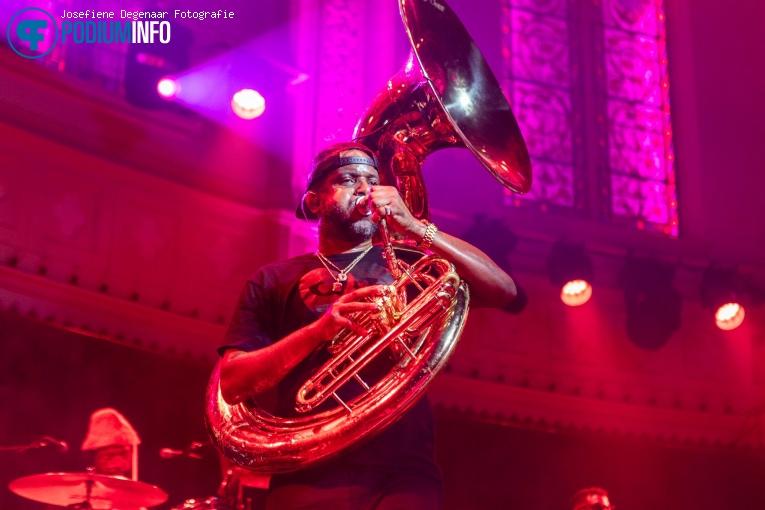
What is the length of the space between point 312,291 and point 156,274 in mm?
4123

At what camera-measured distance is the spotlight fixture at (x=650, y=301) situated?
7.86 metres

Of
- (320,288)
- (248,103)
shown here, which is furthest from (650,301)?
(320,288)

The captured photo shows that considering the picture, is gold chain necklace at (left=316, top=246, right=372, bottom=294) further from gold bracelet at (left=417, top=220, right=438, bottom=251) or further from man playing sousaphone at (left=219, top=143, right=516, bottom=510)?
gold bracelet at (left=417, top=220, right=438, bottom=251)

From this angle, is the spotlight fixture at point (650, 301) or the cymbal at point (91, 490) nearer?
the cymbal at point (91, 490)

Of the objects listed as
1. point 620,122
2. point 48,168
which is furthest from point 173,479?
point 620,122

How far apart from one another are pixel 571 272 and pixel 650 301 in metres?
0.81

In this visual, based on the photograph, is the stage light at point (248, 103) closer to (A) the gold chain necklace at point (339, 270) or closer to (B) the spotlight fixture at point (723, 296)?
(B) the spotlight fixture at point (723, 296)

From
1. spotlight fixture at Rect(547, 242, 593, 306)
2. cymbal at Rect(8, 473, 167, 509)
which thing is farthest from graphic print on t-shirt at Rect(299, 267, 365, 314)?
spotlight fixture at Rect(547, 242, 593, 306)

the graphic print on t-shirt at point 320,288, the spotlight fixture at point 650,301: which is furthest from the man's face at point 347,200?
the spotlight fixture at point 650,301

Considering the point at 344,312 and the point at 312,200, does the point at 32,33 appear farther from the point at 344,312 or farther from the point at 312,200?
the point at 344,312

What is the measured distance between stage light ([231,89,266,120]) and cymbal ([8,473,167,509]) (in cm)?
340

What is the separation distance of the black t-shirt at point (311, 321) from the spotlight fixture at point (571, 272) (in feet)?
16.0

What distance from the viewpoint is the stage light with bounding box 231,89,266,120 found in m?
7.11

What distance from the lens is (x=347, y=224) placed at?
2.85 m
